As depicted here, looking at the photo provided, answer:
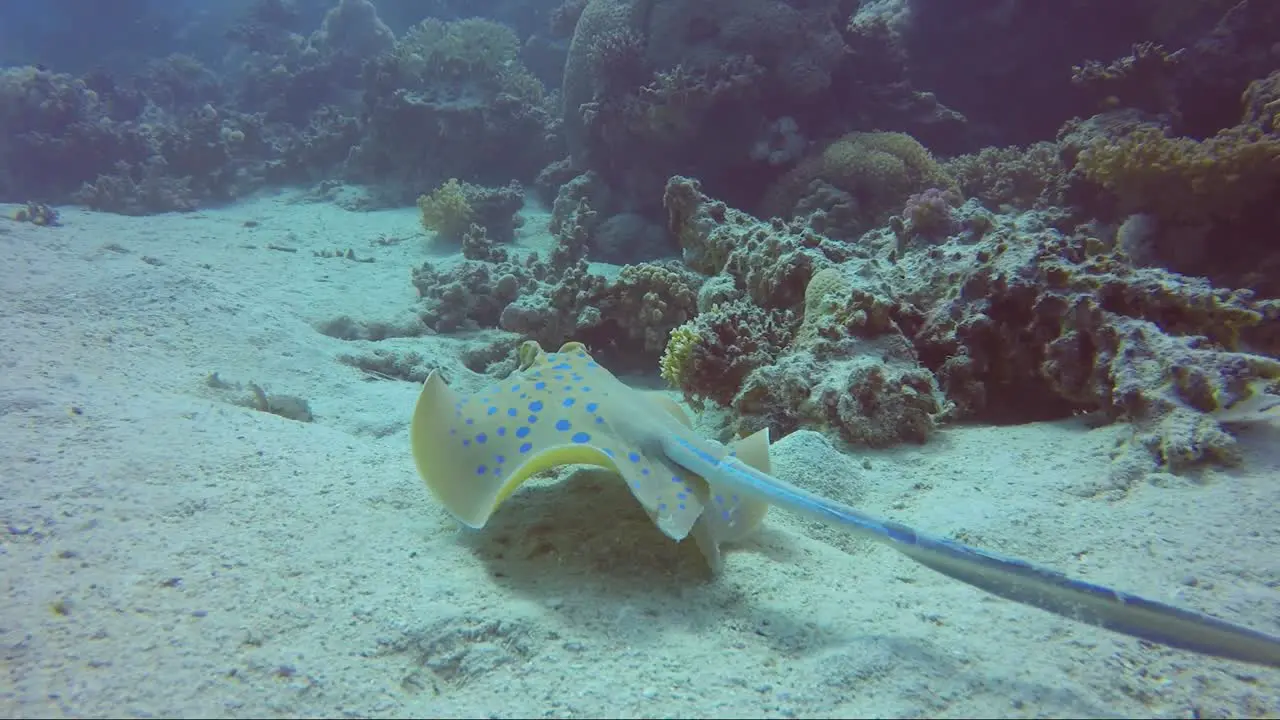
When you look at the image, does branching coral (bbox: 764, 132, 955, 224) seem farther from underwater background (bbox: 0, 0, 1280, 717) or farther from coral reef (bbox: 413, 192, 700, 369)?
coral reef (bbox: 413, 192, 700, 369)

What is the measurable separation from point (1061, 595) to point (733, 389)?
3184 mm

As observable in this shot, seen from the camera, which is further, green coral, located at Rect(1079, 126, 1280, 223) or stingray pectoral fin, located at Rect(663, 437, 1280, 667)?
green coral, located at Rect(1079, 126, 1280, 223)

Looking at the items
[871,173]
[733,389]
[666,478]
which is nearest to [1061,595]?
[666,478]

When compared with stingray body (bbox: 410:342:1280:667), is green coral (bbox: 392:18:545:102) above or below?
above

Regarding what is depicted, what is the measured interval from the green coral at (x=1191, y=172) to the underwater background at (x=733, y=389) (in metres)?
0.03

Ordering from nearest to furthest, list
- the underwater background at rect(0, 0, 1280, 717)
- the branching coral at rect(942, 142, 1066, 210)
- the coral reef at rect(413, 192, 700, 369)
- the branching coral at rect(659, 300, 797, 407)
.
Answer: the underwater background at rect(0, 0, 1280, 717)
the branching coral at rect(659, 300, 797, 407)
the coral reef at rect(413, 192, 700, 369)
the branching coral at rect(942, 142, 1066, 210)

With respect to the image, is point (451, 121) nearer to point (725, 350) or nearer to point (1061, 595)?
point (725, 350)

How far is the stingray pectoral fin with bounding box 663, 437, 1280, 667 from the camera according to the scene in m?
1.82

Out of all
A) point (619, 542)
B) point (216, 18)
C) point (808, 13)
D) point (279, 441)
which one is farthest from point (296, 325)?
point (216, 18)

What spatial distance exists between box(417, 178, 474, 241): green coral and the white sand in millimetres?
7506

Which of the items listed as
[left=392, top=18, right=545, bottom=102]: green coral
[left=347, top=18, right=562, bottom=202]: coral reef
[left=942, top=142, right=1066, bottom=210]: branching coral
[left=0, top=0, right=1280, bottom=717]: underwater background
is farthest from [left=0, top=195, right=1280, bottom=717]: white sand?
[left=392, top=18, right=545, bottom=102]: green coral

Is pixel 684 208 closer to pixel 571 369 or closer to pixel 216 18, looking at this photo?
pixel 571 369

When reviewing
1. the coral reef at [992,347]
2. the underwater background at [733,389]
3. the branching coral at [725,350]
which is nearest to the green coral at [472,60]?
the underwater background at [733,389]

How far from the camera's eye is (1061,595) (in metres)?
1.91
